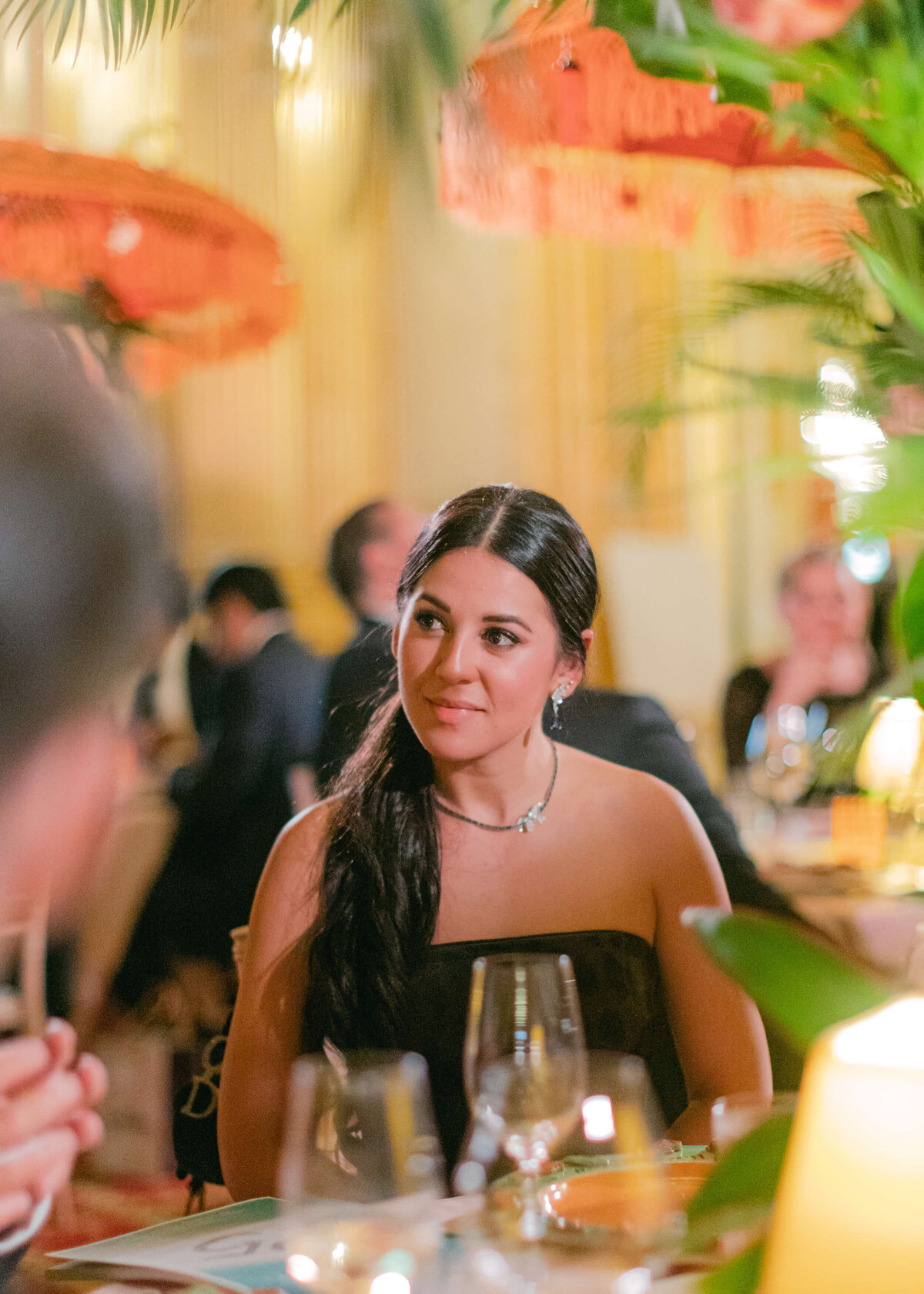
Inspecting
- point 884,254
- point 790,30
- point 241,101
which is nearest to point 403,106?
point 241,101

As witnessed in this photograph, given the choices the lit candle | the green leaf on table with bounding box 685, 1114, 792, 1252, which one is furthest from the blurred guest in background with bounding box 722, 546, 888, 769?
the lit candle

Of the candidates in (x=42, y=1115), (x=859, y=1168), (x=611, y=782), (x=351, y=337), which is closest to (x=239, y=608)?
(x=351, y=337)

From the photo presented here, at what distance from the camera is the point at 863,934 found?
1.58 meters

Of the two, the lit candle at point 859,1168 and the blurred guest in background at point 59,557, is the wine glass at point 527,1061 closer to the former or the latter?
the lit candle at point 859,1168

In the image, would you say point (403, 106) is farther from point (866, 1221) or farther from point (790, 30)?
point (866, 1221)

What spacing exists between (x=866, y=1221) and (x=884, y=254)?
94 centimetres

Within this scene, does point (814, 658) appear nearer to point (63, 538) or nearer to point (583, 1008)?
point (583, 1008)

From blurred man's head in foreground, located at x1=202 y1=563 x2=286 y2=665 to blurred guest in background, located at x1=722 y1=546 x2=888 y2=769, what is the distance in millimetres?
675

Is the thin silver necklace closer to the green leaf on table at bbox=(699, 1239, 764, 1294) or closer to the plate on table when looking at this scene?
the plate on table

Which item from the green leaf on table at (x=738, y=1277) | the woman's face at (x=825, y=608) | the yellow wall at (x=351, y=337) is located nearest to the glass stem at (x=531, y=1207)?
the green leaf on table at (x=738, y=1277)

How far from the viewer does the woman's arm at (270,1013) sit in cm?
128

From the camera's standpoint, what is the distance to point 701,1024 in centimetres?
131

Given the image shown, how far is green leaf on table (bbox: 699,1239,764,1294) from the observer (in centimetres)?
71

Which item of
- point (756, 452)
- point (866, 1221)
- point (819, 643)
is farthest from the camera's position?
point (819, 643)
